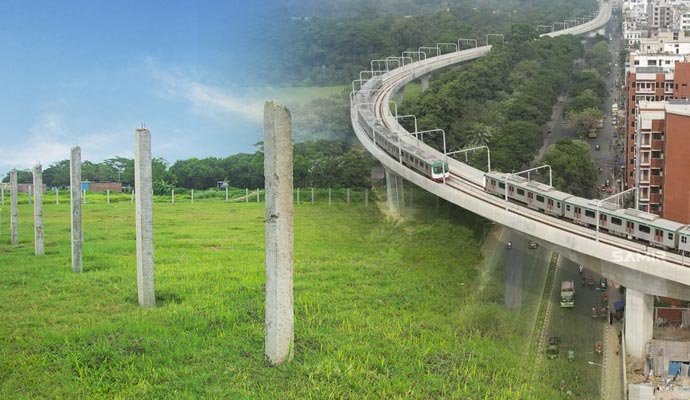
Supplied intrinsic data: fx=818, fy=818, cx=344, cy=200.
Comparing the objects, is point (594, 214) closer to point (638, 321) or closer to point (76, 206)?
point (638, 321)

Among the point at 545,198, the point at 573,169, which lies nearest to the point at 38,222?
the point at 545,198

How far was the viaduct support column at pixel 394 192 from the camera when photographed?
7965mm

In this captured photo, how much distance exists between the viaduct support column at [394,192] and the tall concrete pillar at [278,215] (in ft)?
11.3

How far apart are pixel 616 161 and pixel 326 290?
8.45m

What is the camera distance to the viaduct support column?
314 inches

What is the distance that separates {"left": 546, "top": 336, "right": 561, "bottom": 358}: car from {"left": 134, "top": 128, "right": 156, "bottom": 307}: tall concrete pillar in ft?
8.80

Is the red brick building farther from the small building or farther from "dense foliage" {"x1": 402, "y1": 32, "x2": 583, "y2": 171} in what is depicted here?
the small building

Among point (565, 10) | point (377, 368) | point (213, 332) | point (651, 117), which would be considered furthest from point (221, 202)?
point (565, 10)

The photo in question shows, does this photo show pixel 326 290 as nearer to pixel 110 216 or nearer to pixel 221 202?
pixel 221 202

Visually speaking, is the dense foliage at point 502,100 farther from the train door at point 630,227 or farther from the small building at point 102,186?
the small building at point 102,186

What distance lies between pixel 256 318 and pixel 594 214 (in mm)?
3269

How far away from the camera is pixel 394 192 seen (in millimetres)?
8578

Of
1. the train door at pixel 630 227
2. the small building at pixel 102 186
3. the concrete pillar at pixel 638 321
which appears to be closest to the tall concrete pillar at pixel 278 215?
the concrete pillar at pixel 638 321

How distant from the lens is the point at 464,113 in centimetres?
1580
